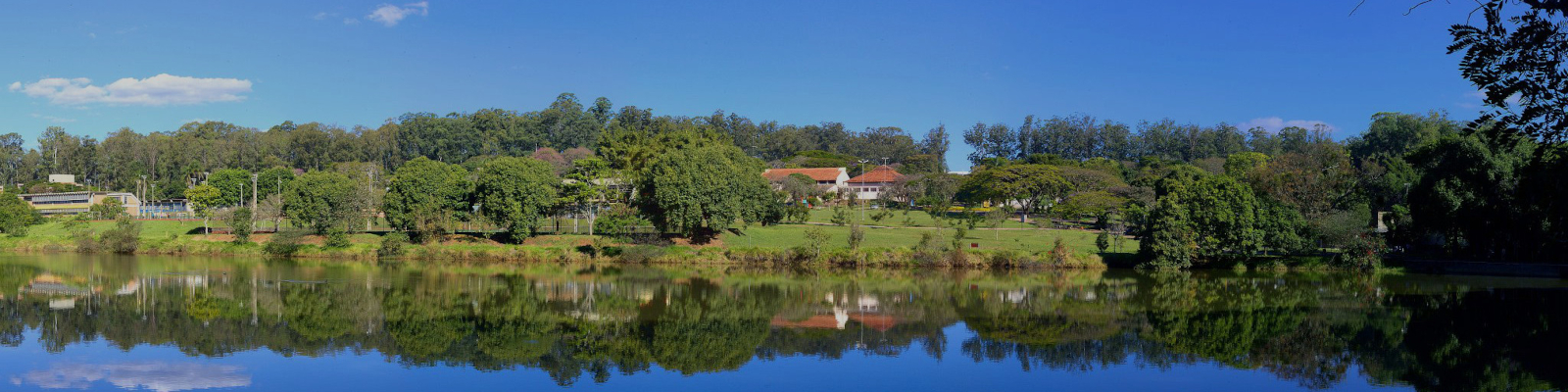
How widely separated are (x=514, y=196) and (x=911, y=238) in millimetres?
17435

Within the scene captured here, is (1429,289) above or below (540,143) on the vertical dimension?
below

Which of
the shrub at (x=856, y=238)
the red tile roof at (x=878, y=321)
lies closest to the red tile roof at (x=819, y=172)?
the shrub at (x=856, y=238)

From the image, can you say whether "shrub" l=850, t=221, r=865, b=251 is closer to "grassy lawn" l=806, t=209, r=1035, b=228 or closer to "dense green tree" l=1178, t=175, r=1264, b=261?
"grassy lawn" l=806, t=209, r=1035, b=228

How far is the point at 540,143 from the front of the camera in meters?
116

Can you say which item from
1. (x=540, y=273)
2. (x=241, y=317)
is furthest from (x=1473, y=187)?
(x=241, y=317)

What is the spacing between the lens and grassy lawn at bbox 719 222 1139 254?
142 feet

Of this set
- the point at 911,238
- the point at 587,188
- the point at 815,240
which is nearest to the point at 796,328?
the point at 815,240

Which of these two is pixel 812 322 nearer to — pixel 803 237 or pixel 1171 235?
pixel 1171 235

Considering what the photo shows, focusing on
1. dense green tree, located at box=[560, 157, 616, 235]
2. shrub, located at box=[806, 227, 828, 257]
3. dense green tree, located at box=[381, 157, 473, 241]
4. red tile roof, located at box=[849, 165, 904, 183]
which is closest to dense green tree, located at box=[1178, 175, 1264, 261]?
shrub, located at box=[806, 227, 828, 257]

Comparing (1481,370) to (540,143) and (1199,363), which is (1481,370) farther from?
(540,143)

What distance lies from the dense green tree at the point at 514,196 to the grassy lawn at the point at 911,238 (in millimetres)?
8055

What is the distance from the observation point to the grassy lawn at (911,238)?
4322 centimetres

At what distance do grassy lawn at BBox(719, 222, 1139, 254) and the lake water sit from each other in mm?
7259

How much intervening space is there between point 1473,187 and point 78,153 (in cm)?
11118
